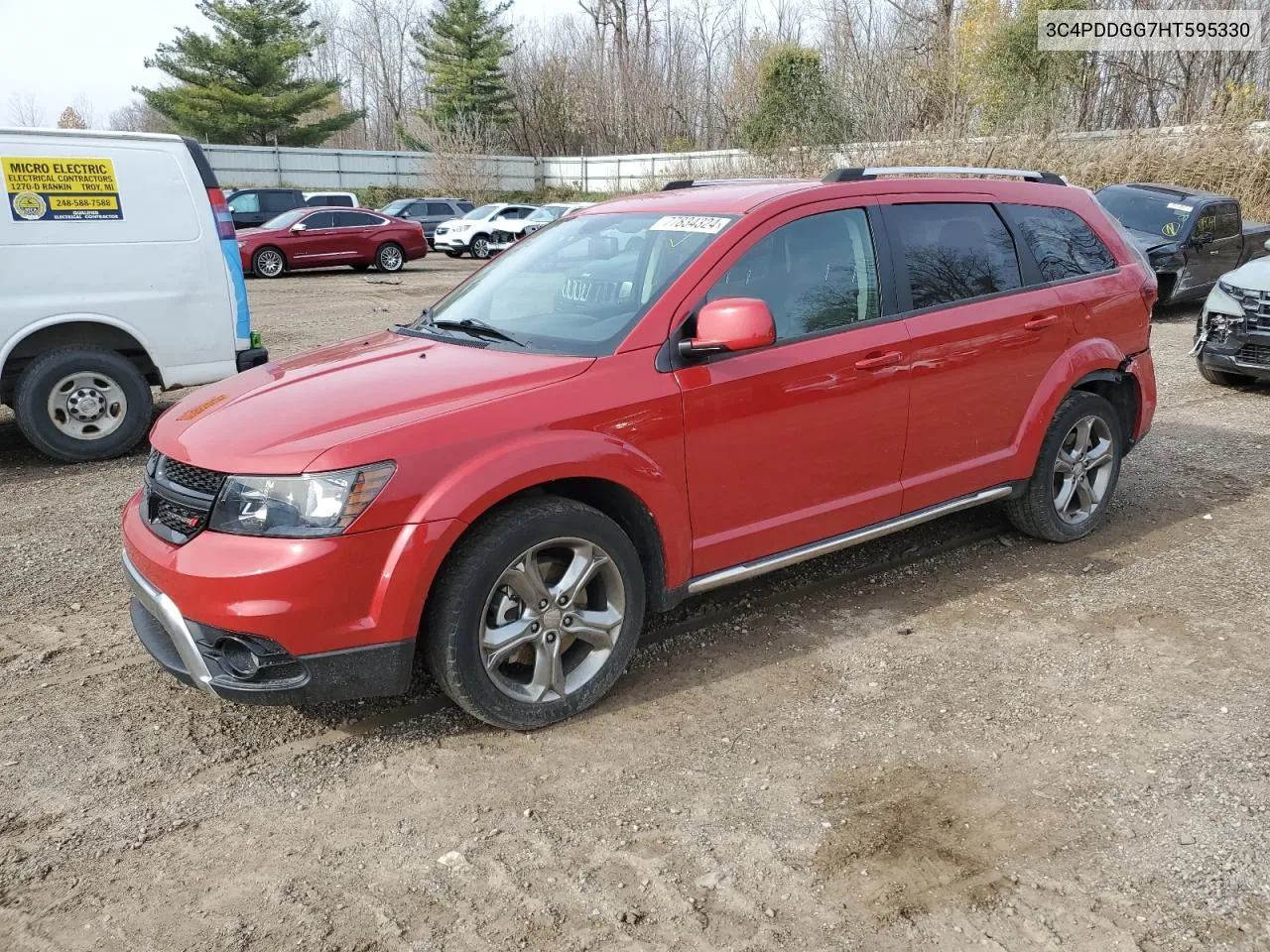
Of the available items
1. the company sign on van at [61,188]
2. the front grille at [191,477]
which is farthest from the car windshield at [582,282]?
the company sign on van at [61,188]

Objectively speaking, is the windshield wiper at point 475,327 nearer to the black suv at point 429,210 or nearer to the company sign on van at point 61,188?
the company sign on van at point 61,188

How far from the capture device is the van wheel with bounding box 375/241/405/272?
23719 mm

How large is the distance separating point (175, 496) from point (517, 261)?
1.86m

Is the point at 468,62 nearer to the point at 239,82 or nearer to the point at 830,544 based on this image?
the point at 239,82

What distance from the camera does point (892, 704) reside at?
377 centimetres

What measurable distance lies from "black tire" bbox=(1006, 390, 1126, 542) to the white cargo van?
5228 mm

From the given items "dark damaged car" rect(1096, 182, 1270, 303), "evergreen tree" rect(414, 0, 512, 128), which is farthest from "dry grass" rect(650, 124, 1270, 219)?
"evergreen tree" rect(414, 0, 512, 128)

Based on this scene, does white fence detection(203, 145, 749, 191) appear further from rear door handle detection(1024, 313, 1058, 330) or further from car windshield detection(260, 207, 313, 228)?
rear door handle detection(1024, 313, 1058, 330)

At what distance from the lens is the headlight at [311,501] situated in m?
3.11

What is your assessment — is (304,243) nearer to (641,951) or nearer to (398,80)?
(641,951)

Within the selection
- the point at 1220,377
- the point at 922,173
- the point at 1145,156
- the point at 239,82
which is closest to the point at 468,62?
the point at 239,82

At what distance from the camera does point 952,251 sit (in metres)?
4.67

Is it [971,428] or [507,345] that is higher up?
[507,345]

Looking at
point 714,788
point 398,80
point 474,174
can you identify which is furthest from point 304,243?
point 398,80
